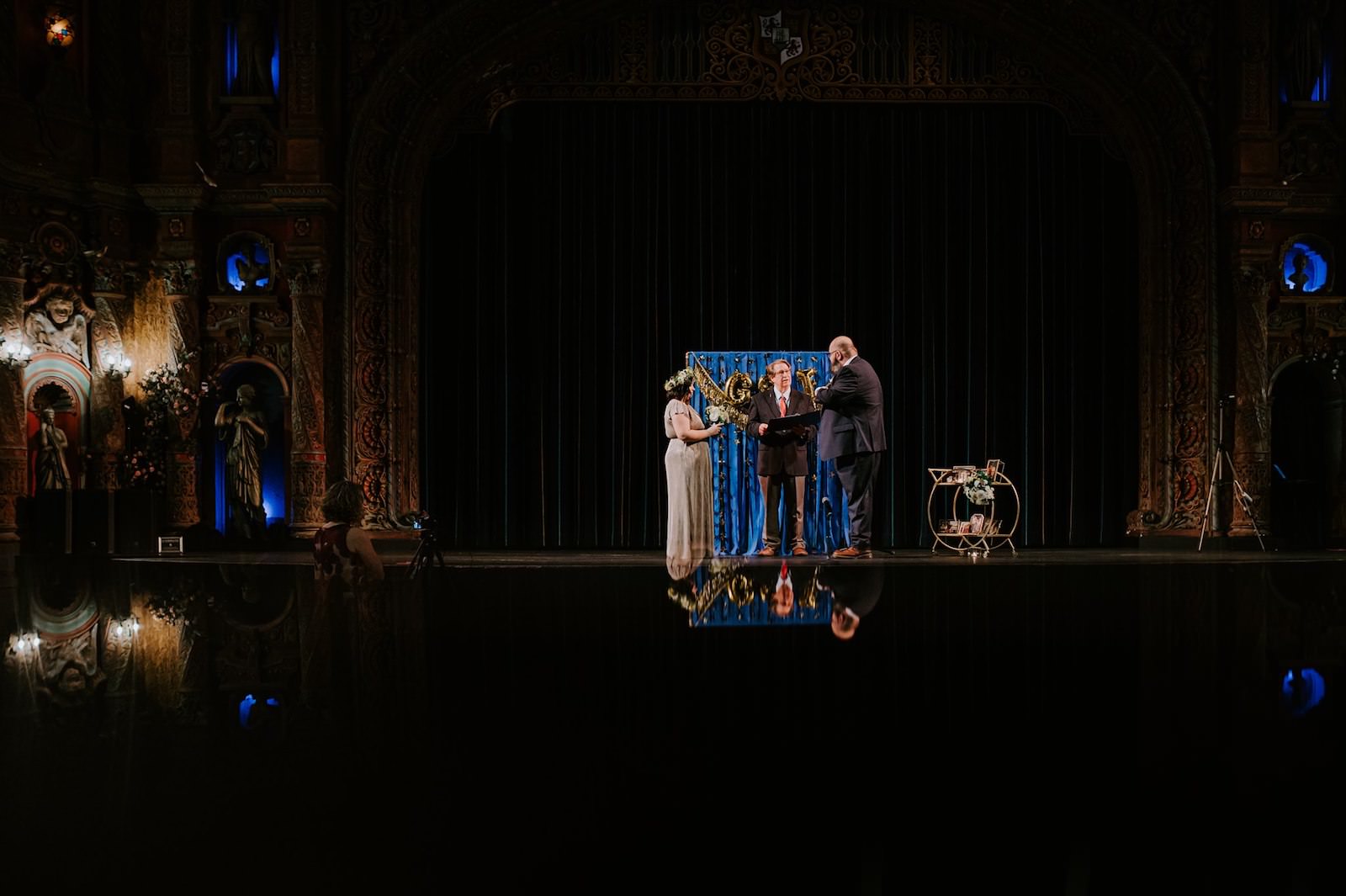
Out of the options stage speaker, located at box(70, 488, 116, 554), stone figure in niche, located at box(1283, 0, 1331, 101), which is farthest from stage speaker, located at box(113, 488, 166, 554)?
stone figure in niche, located at box(1283, 0, 1331, 101)

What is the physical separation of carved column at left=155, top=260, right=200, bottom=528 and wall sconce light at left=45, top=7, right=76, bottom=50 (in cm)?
245

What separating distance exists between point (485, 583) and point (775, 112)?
8.35m

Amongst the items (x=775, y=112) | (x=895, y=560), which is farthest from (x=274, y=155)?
(x=895, y=560)

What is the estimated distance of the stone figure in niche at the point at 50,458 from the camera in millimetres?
11328

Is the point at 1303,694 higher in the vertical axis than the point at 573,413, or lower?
lower

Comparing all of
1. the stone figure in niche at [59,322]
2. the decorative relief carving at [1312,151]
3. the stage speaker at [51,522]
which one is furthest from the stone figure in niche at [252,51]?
the decorative relief carving at [1312,151]

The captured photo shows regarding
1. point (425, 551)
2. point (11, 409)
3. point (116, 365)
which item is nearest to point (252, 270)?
point (116, 365)

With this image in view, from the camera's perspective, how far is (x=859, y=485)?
9508 mm

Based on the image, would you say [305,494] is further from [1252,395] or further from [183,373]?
[1252,395]

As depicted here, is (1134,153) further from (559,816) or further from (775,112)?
(559,816)

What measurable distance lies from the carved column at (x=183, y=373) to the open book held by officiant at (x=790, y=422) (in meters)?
6.26

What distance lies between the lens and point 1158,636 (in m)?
3.89

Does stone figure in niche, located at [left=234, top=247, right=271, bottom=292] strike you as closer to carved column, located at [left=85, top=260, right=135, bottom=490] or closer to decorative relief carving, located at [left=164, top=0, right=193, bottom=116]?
carved column, located at [left=85, top=260, right=135, bottom=490]

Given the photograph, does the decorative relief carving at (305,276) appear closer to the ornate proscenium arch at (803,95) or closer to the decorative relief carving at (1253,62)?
the ornate proscenium arch at (803,95)
